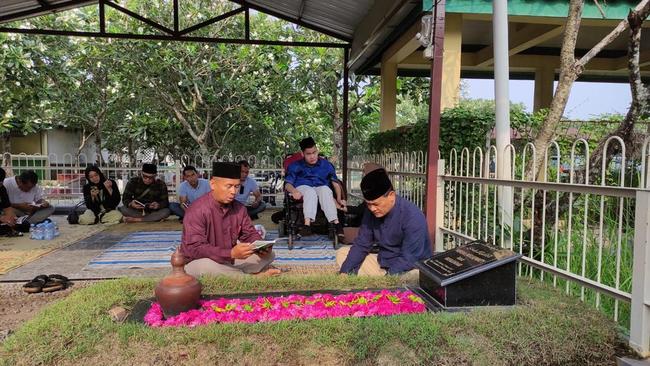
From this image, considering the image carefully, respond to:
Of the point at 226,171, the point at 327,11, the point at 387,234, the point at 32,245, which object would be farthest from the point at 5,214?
the point at 387,234

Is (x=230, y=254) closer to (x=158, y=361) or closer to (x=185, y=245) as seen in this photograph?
(x=185, y=245)

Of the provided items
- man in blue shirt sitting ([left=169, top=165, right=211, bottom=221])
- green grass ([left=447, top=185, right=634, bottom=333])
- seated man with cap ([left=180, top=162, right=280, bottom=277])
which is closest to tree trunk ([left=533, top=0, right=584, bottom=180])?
Answer: green grass ([left=447, top=185, right=634, bottom=333])

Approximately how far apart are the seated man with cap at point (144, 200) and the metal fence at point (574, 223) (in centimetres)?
478

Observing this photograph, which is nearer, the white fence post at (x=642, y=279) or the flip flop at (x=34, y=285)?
the white fence post at (x=642, y=279)

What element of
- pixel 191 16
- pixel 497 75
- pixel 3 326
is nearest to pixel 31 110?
pixel 191 16

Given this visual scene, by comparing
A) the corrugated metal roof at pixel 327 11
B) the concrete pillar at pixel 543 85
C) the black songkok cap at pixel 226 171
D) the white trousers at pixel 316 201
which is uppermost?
the corrugated metal roof at pixel 327 11

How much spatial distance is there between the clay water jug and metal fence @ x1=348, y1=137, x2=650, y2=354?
2444 millimetres

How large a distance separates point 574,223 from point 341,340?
115 inches

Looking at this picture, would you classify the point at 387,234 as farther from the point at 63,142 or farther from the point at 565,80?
the point at 63,142

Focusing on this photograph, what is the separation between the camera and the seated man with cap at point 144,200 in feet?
29.5

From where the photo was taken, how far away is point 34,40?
483 inches

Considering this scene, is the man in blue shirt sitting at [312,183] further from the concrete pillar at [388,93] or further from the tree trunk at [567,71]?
the concrete pillar at [388,93]

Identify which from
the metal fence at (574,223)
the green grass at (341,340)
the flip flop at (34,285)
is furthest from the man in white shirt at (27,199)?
the green grass at (341,340)

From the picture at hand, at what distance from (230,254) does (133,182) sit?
5.88 metres
